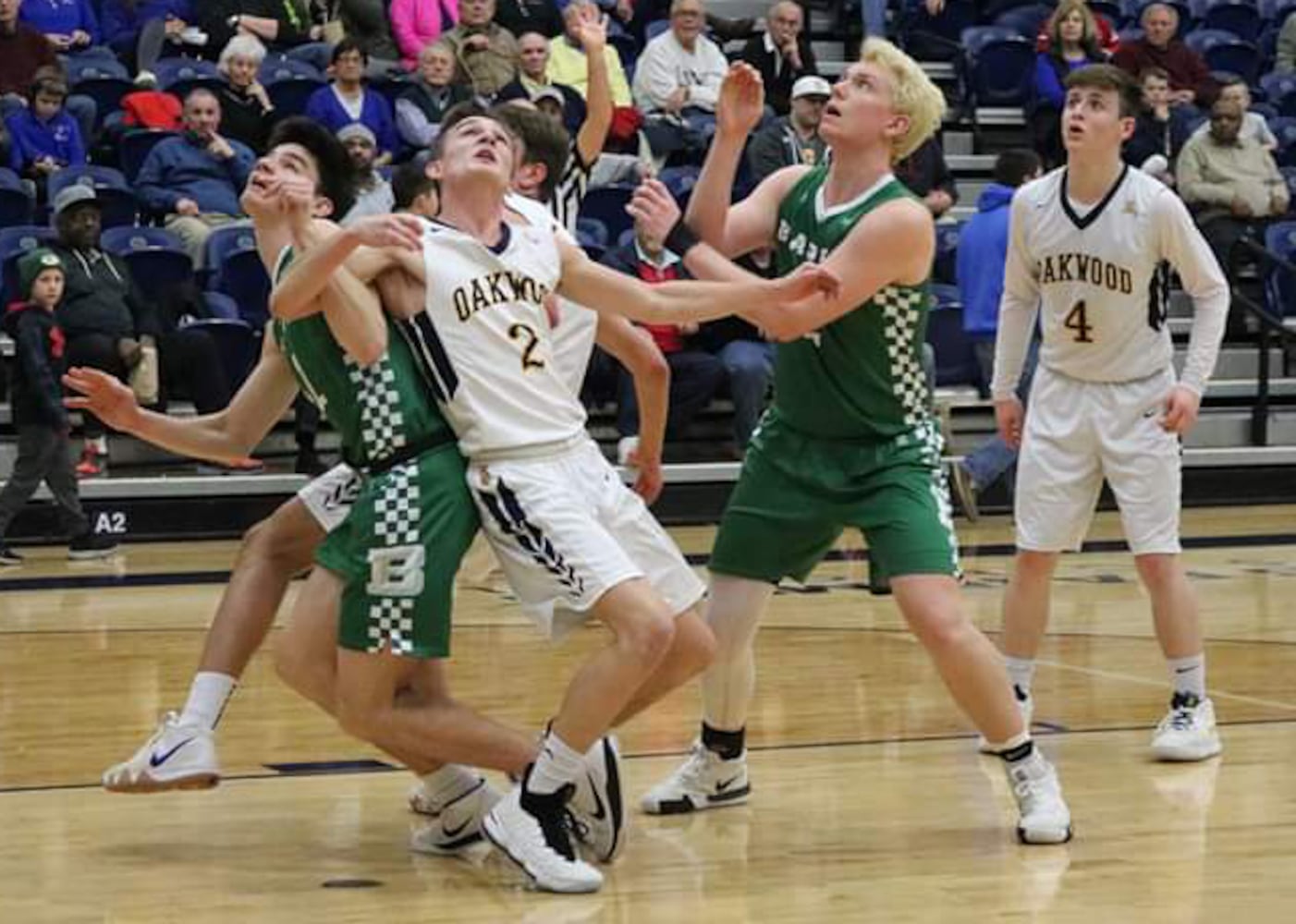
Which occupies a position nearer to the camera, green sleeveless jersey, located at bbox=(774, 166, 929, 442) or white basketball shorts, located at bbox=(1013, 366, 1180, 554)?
green sleeveless jersey, located at bbox=(774, 166, 929, 442)

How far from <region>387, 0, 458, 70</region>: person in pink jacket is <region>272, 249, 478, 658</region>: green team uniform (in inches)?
412

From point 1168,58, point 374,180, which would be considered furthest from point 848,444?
point 1168,58

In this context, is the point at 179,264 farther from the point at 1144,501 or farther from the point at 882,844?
the point at 882,844

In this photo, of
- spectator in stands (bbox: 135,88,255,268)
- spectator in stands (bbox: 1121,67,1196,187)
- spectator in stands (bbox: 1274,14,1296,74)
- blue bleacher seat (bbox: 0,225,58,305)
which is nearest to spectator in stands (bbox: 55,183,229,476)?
blue bleacher seat (bbox: 0,225,58,305)

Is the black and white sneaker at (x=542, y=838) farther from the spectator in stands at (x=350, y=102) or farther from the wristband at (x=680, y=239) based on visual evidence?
A: the spectator in stands at (x=350, y=102)

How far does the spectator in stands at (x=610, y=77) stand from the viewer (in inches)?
599

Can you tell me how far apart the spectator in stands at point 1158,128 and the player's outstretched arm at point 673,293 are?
37.4ft

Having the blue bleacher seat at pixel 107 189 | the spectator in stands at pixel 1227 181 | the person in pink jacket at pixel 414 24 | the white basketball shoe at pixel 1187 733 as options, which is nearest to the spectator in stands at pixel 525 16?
the person in pink jacket at pixel 414 24

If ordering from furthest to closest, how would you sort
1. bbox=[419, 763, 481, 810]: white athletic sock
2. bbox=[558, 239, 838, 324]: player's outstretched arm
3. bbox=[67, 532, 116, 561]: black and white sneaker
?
bbox=[67, 532, 116, 561]: black and white sneaker, bbox=[419, 763, 481, 810]: white athletic sock, bbox=[558, 239, 838, 324]: player's outstretched arm

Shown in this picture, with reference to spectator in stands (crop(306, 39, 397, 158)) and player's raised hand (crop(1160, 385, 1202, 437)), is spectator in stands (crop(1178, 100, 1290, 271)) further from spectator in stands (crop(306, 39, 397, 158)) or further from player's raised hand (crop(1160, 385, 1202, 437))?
player's raised hand (crop(1160, 385, 1202, 437))

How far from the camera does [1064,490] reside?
719cm

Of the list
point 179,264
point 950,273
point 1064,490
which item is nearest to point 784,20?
point 950,273

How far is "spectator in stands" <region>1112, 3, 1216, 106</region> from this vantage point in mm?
17359

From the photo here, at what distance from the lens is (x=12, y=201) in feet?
44.8
